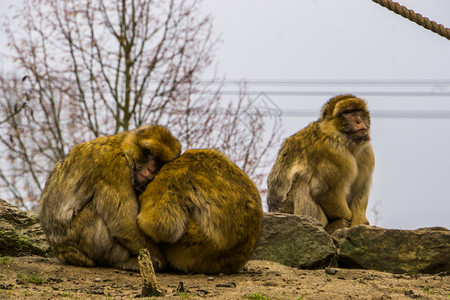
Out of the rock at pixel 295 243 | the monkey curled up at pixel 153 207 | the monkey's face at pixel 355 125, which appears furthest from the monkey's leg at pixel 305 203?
the monkey curled up at pixel 153 207

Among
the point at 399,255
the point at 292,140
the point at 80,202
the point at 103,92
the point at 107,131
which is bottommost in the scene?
the point at 399,255

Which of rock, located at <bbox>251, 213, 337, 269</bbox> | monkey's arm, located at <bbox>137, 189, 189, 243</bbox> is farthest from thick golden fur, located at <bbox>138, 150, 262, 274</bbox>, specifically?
rock, located at <bbox>251, 213, 337, 269</bbox>

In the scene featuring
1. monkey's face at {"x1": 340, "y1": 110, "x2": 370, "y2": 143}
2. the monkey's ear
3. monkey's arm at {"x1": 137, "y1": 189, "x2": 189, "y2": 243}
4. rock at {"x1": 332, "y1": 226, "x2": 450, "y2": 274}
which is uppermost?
monkey's face at {"x1": 340, "y1": 110, "x2": 370, "y2": 143}

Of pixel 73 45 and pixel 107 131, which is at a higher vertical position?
pixel 73 45

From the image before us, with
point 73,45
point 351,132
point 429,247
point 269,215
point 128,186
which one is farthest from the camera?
point 73,45

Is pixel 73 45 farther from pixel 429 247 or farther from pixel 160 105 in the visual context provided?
pixel 429 247

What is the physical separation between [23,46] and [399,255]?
9.21 metres

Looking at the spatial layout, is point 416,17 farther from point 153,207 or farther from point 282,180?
point 282,180

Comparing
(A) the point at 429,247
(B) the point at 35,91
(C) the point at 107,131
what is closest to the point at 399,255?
(A) the point at 429,247

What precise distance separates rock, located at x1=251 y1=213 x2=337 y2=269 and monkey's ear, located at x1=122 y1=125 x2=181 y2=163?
59.9 inches

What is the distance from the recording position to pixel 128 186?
515 cm

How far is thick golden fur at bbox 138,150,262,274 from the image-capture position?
5.02m

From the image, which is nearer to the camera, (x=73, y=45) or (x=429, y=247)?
(x=429, y=247)

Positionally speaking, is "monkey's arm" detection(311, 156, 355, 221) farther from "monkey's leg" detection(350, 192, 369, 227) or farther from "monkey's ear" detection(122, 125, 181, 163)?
"monkey's ear" detection(122, 125, 181, 163)
